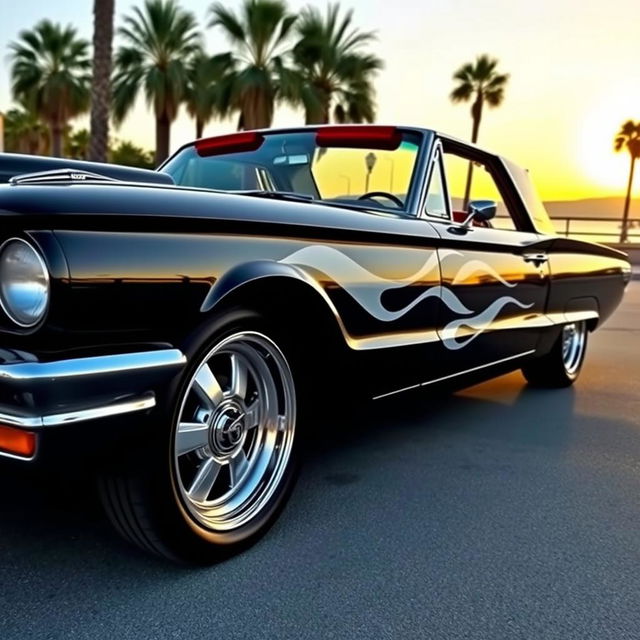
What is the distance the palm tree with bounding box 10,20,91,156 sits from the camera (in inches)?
1160

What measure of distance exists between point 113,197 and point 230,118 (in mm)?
21572

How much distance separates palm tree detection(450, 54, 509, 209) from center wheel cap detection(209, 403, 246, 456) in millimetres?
34150

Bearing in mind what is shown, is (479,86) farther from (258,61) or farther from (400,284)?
(400,284)

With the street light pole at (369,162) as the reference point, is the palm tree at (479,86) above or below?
above

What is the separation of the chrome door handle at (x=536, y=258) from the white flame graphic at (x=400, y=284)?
25 cm

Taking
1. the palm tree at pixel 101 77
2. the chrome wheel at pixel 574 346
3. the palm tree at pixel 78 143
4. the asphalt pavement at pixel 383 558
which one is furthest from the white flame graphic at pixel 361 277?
the palm tree at pixel 78 143

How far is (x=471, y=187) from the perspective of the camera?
3805mm

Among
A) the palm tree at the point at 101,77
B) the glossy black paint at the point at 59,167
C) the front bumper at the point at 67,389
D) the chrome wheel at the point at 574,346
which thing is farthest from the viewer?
the palm tree at the point at 101,77

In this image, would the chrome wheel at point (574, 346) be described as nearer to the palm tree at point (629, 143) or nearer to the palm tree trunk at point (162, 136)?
the palm tree trunk at point (162, 136)

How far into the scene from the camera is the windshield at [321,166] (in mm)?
3145

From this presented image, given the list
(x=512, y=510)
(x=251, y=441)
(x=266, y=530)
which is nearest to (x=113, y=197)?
(x=251, y=441)

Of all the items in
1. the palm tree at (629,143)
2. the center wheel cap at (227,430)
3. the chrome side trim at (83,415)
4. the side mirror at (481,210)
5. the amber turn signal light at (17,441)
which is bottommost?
the center wheel cap at (227,430)

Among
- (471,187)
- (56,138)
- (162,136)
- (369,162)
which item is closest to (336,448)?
(369,162)

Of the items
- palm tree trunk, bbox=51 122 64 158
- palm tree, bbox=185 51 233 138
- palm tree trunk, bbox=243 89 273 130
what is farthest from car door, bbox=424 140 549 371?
palm tree trunk, bbox=51 122 64 158
